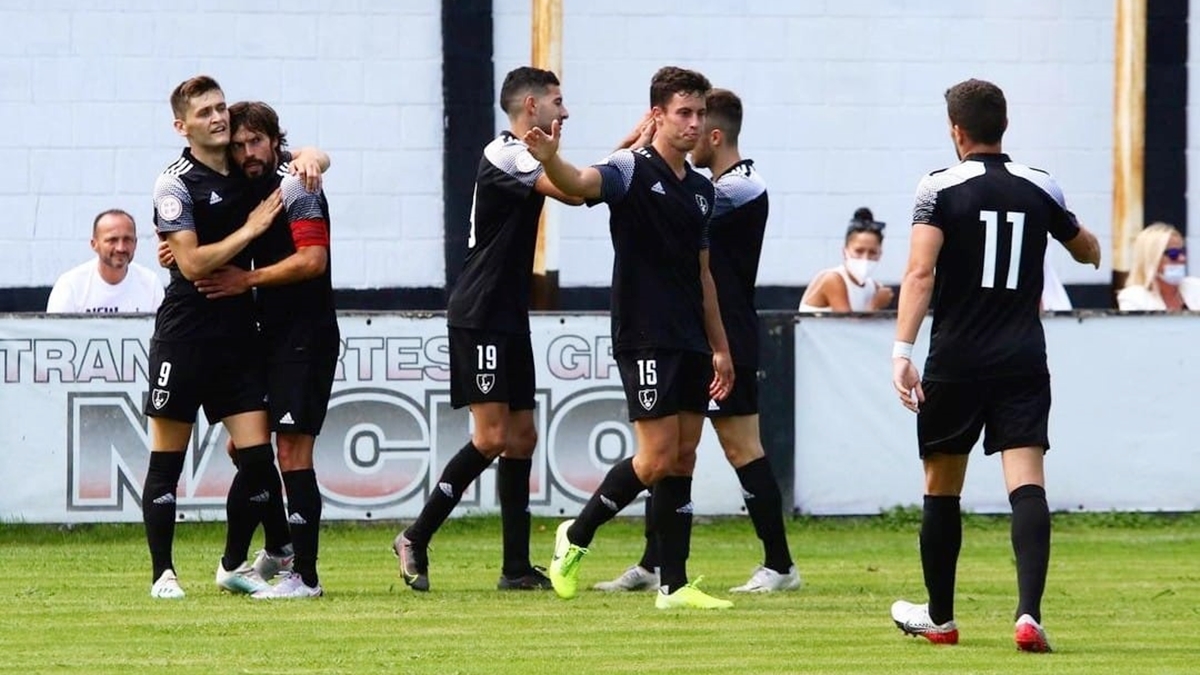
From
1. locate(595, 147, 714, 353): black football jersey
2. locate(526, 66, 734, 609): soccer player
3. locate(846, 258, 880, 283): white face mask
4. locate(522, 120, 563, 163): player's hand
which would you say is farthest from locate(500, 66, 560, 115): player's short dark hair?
locate(846, 258, 880, 283): white face mask

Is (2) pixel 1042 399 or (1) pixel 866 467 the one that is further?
(1) pixel 866 467

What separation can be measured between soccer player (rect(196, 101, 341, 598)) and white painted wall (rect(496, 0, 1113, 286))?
7.97m

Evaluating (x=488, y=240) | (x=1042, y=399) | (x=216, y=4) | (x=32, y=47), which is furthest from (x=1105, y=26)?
(x=1042, y=399)

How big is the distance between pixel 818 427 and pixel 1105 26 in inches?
236

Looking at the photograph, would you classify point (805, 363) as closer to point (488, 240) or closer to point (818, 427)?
point (818, 427)

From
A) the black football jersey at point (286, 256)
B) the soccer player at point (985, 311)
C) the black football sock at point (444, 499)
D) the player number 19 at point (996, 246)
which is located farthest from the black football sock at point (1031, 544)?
the black football jersey at point (286, 256)

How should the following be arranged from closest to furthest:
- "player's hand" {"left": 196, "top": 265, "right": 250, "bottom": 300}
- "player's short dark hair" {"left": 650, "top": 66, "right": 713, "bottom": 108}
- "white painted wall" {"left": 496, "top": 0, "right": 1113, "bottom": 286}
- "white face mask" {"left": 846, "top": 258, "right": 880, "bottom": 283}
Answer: "player's short dark hair" {"left": 650, "top": 66, "right": 713, "bottom": 108}, "player's hand" {"left": 196, "top": 265, "right": 250, "bottom": 300}, "white face mask" {"left": 846, "top": 258, "right": 880, "bottom": 283}, "white painted wall" {"left": 496, "top": 0, "right": 1113, "bottom": 286}

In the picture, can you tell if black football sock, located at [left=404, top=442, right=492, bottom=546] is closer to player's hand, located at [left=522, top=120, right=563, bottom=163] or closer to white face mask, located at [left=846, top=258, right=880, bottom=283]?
player's hand, located at [left=522, top=120, right=563, bottom=163]

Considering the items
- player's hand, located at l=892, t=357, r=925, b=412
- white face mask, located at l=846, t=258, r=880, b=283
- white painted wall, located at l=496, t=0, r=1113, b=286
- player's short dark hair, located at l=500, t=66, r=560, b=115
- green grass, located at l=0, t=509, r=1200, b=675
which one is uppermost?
white painted wall, located at l=496, t=0, r=1113, b=286

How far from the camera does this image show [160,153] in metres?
16.8

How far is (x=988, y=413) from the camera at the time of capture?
25.7 ft

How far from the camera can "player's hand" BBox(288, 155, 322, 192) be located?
923 cm

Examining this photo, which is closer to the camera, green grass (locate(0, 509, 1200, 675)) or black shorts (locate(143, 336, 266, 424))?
green grass (locate(0, 509, 1200, 675))

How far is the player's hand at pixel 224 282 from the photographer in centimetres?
919
